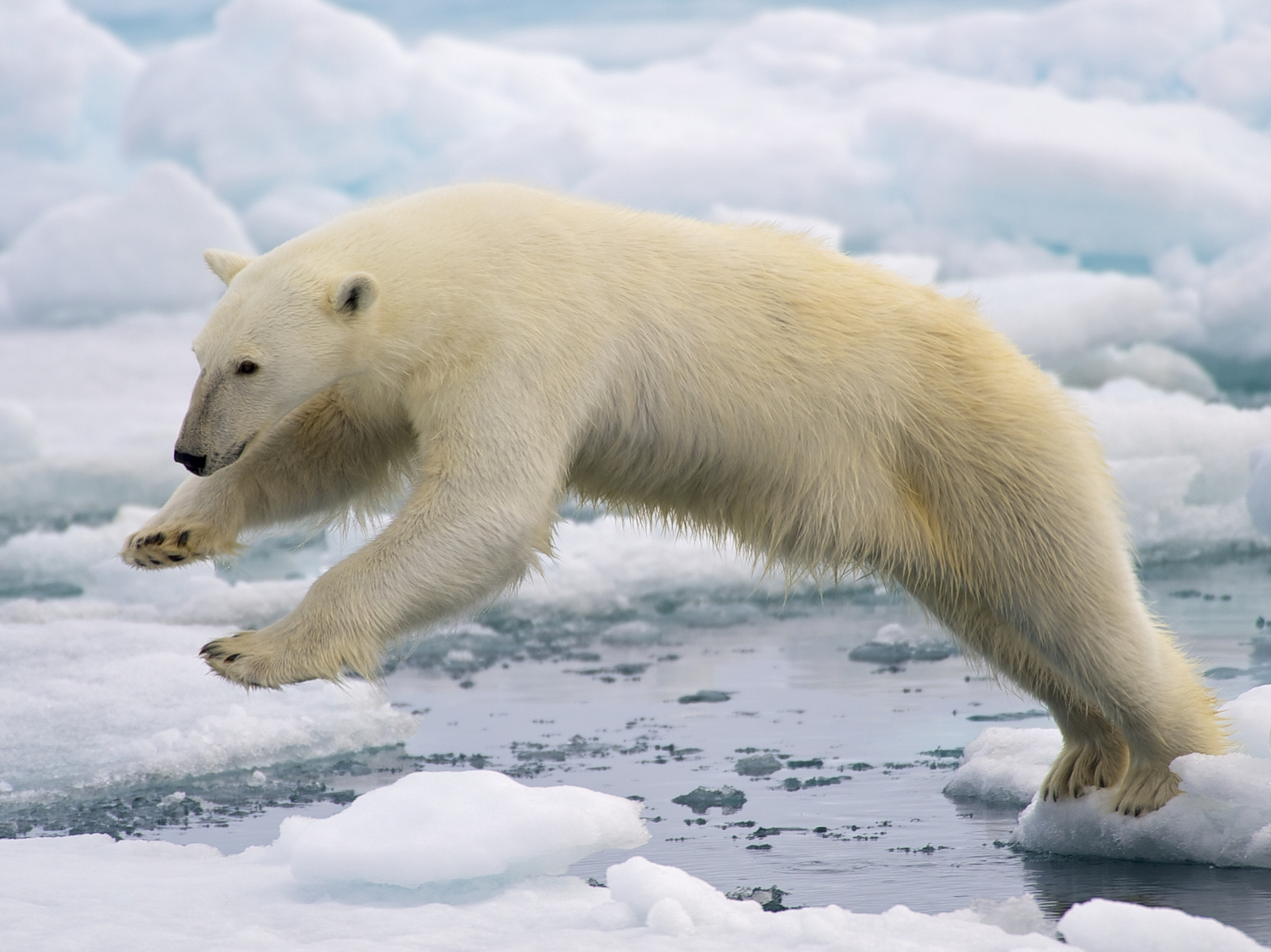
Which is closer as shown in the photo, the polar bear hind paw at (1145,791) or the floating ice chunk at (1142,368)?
the polar bear hind paw at (1145,791)

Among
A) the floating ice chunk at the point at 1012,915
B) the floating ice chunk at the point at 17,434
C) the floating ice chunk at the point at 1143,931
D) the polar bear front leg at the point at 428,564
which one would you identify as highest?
the floating ice chunk at the point at 17,434

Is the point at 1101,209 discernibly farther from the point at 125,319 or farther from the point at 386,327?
the point at 386,327

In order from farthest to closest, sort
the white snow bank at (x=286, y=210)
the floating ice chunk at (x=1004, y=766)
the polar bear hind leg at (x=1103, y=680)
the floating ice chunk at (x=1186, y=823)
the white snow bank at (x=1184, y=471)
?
the white snow bank at (x=286, y=210) → the white snow bank at (x=1184, y=471) → the floating ice chunk at (x=1004, y=766) → the polar bear hind leg at (x=1103, y=680) → the floating ice chunk at (x=1186, y=823)

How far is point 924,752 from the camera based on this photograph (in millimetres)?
4180

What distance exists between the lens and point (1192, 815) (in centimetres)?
331

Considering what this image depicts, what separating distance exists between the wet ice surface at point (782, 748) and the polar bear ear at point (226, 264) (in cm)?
144

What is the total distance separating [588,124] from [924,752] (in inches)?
551

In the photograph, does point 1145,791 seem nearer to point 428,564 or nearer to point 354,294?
point 428,564

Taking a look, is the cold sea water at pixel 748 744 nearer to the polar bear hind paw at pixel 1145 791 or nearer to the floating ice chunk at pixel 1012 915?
the floating ice chunk at pixel 1012 915

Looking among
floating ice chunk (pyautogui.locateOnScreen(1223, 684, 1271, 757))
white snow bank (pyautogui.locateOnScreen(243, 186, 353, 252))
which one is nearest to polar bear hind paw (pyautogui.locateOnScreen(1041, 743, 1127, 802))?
floating ice chunk (pyautogui.locateOnScreen(1223, 684, 1271, 757))

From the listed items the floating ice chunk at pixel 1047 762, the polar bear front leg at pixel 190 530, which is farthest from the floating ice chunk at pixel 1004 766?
the polar bear front leg at pixel 190 530

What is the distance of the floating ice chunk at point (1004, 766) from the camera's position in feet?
12.5

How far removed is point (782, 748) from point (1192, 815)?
4.28 feet

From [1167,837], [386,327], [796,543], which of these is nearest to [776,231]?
[796,543]
